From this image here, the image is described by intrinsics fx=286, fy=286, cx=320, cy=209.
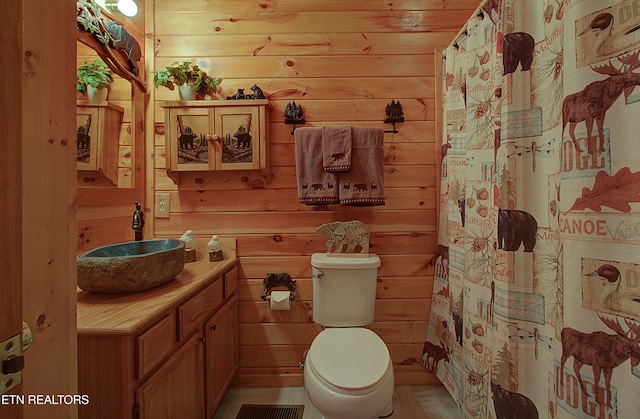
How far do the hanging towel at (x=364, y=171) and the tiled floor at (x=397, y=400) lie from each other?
3.69 ft

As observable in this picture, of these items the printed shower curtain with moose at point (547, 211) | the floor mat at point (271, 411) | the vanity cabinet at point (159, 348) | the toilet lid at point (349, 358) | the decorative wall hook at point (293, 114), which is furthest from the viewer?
the decorative wall hook at point (293, 114)

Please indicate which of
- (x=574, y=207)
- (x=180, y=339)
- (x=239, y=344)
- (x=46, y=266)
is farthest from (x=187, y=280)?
(x=574, y=207)

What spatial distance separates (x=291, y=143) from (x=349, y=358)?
1211 mm

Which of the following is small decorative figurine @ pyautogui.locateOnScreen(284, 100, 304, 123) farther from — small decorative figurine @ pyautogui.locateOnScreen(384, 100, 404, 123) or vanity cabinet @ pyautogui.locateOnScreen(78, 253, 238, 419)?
vanity cabinet @ pyautogui.locateOnScreen(78, 253, 238, 419)

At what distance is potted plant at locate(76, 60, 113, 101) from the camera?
50.4 inches

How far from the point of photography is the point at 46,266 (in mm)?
493

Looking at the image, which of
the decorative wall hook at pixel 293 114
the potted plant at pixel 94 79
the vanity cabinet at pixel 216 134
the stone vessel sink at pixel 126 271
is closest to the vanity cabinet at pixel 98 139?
the potted plant at pixel 94 79

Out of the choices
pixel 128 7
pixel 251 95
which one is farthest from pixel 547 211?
pixel 128 7

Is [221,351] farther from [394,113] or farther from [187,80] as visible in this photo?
[394,113]

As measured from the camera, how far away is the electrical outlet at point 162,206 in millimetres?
1746

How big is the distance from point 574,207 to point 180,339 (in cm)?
134

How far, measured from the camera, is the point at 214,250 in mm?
1662

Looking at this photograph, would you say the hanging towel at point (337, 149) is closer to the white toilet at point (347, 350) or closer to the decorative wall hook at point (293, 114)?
the decorative wall hook at point (293, 114)

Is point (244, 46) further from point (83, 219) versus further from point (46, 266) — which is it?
point (46, 266)
